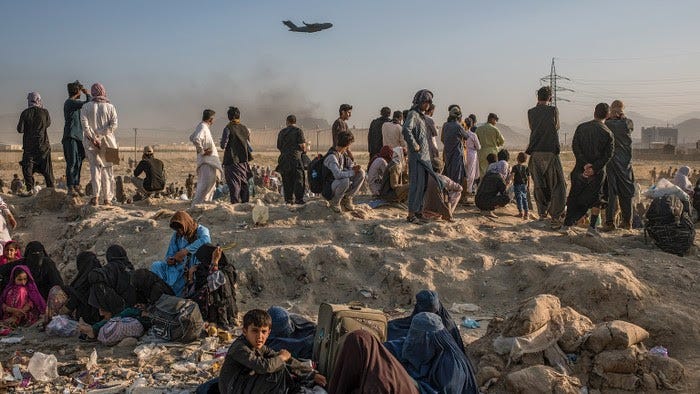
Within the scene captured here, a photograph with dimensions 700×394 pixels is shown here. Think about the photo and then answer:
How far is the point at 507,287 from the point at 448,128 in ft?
10.8

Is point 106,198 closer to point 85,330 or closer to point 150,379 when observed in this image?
point 85,330

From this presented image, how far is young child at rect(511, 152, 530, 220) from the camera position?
9844 millimetres

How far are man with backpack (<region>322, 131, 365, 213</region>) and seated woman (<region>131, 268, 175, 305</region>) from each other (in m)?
2.87

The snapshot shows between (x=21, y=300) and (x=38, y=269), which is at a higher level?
(x=38, y=269)

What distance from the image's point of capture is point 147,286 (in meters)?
6.59

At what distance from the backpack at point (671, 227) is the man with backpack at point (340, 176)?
3761 millimetres

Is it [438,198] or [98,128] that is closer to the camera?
[438,198]

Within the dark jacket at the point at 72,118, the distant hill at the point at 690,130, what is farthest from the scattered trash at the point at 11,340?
the distant hill at the point at 690,130

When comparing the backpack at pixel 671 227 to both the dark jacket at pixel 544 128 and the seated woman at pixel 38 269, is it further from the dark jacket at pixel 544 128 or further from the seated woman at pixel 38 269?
the seated woman at pixel 38 269

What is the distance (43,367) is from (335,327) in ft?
8.22

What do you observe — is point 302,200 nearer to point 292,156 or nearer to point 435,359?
point 292,156

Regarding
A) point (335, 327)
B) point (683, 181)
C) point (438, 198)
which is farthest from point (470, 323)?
point (683, 181)

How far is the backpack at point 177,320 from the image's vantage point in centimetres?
608

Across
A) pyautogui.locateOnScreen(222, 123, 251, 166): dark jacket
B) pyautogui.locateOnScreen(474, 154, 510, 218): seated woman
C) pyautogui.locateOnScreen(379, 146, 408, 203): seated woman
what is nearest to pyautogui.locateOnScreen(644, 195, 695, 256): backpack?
pyautogui.locateOnScreen(474, 154, 510, 218): seated woman
